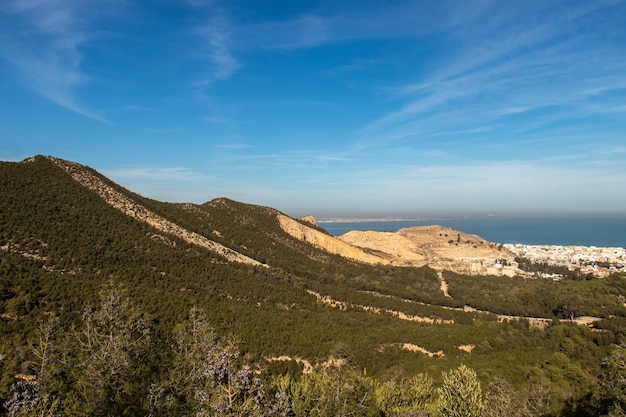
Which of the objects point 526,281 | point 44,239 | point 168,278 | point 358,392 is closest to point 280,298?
point 168,278

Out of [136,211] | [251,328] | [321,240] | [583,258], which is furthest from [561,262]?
[136,211]

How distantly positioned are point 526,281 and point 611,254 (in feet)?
180

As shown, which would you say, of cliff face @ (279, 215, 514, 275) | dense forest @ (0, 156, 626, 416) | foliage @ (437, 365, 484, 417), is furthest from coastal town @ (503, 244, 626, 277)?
foliage @ (437, 365, 484, 417)

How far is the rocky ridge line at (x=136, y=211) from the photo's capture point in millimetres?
40969

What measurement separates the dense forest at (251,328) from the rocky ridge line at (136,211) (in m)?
1.56

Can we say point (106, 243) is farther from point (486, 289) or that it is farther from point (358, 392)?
point (486, 289)

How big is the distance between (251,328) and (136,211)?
24.2 metres

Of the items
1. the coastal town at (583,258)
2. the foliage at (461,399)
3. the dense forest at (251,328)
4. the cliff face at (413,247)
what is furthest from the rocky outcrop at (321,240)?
the foliage at (461,399)

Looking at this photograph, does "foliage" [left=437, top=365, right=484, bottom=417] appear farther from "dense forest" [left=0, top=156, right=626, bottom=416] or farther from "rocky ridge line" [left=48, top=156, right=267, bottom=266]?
"rocky ridge line" [left=48, top=156, right=267, bottom=266]

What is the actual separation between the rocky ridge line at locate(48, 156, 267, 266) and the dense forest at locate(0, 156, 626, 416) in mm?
1563

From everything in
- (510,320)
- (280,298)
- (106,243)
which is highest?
(106,243)

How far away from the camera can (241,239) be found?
51.4 meters

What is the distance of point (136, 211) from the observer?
41.8m

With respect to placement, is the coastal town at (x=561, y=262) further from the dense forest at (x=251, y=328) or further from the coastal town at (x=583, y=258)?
the dense forest at (x=251, y=328)
